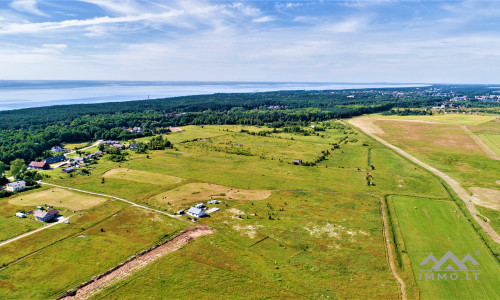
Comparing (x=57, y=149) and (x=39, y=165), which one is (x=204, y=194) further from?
(x=57, y=149)

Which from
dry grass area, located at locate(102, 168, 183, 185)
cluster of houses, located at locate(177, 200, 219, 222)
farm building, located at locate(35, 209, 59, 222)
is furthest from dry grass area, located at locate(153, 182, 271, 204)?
farm building, located at locate(35, 209, 59, 222)

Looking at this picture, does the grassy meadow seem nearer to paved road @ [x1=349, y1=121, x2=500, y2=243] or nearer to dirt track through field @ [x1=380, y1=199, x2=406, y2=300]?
dirt track through field @ [x1=380, y1=199, x2=406, y2=300]

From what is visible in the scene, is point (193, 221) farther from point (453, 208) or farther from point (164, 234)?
point (453, 208)

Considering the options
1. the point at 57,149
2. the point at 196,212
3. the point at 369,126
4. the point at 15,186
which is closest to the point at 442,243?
the point at 196,212

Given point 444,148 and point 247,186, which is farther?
point 444,148

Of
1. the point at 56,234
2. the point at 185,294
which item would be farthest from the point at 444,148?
the point at 56,234
